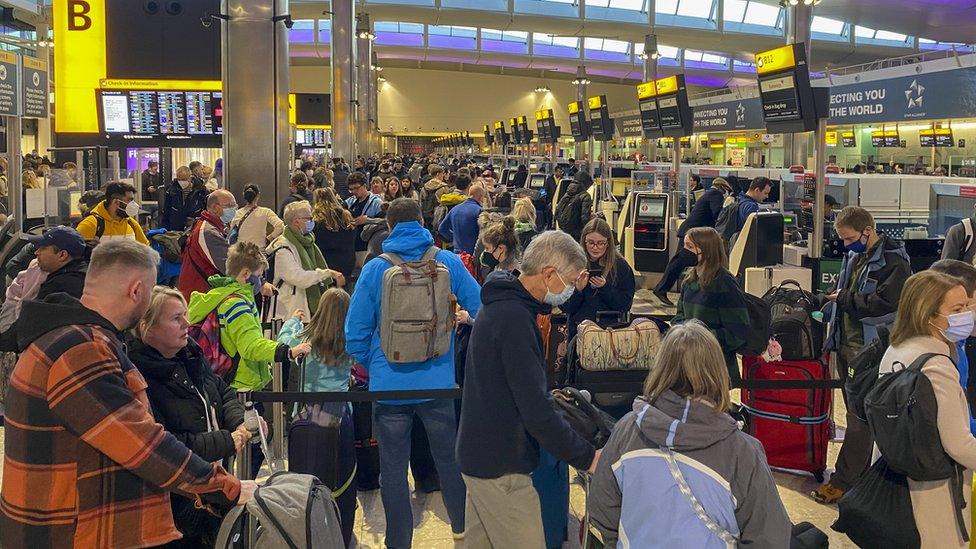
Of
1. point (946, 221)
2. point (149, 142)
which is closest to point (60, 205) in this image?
point (149, 142)

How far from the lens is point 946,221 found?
866cm

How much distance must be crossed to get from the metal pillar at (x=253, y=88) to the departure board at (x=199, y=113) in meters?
1.17

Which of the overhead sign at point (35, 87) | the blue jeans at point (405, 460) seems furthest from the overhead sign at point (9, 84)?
the blue jeans at point (405, 460)

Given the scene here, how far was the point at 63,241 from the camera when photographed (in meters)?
4.84

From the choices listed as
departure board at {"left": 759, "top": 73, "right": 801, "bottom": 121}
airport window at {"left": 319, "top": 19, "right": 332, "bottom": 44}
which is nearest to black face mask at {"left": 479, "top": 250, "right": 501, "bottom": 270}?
departure board at {"left": 759, "top": 73, "right": 801, "bottom": 121}

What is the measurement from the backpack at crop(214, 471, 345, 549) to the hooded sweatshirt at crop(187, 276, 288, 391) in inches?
55.2

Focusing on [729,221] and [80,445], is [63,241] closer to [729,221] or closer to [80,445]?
[80,445]

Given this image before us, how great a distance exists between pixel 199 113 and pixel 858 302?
26.0 feet

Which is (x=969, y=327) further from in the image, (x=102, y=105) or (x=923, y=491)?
(x=102, y=105)

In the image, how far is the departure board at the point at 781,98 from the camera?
7704 mm

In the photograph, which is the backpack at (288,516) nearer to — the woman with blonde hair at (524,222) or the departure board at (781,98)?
the woman with blonde hair at (524,222)

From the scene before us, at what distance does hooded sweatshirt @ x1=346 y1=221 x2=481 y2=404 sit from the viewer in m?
4.31

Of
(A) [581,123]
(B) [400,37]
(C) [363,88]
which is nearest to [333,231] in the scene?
(A) [581,123]

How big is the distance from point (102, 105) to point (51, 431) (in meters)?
9.24
